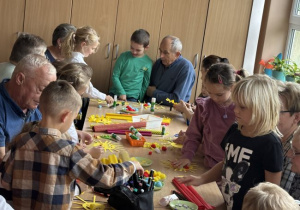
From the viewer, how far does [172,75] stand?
4.90 metres

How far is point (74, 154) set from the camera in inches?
73.7

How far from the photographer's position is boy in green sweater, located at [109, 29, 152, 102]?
16.8ft

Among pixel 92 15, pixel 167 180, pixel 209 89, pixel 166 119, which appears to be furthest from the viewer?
pixel 92 15

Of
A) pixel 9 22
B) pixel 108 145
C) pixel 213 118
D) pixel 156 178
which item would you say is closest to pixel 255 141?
pixel 156 178

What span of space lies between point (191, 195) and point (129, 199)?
0.47 metres

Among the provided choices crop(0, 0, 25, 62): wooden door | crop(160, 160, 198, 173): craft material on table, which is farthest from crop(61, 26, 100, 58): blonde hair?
crop(160, 160, 198, 173): craft material on table

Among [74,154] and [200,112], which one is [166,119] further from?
[74,154]

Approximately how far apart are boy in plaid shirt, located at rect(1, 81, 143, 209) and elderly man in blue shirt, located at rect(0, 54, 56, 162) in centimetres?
55

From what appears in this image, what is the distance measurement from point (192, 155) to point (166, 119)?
0.98 meters

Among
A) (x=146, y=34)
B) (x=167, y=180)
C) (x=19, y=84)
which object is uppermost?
(x=146, y=34)

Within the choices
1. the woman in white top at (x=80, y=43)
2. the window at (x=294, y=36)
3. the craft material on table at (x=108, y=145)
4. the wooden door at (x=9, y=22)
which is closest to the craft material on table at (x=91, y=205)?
the craft material on table at (x=108, y=145)

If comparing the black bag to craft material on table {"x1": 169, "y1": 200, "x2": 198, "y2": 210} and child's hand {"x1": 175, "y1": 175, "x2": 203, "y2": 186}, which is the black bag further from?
child's hand {"x1": 175, "y1": 175, "x2": 203, "y2": 186}

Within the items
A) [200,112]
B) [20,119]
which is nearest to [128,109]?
[200,112]

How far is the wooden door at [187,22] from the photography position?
17.8 feet
